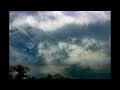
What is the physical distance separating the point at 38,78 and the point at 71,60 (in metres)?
0.47

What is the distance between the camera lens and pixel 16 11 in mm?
2744

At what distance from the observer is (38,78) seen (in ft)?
8.77
